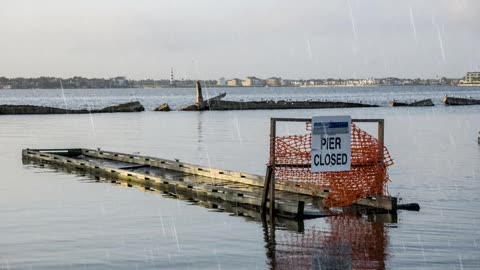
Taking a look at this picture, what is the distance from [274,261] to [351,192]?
21.8 feet

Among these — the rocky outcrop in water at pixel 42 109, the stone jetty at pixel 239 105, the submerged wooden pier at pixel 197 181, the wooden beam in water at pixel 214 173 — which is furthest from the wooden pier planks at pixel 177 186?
the stone jetty at pixel 239 105

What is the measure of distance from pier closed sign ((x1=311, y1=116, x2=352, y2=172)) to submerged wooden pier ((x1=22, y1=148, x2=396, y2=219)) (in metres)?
1.17

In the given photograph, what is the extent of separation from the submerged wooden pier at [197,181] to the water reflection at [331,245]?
108 centimetres

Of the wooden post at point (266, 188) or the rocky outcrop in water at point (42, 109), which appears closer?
the wooden post at point (266, 188)

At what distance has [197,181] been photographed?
27531mm

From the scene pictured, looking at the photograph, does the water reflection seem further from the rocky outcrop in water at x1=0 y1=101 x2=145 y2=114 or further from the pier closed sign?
the rocky outcrop in water at x1=0 y1=101 x2=145 y2=114

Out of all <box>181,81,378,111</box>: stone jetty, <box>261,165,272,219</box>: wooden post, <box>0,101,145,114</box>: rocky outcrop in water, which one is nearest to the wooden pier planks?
<box>261,165,272,219</box>: wooden post

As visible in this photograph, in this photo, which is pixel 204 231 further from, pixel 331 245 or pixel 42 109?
pixel 42 109

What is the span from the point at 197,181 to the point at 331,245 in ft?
36.2

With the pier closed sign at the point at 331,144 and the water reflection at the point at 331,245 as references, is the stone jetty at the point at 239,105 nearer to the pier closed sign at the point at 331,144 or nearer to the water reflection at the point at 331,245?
the pier closed sign at the point at 331,144

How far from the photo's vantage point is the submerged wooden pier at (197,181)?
21.3 meters

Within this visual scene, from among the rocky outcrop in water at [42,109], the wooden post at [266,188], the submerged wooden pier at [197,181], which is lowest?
the rocky outcrop in water at [42,109]

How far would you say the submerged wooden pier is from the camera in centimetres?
2134

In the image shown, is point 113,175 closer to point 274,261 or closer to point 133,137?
point 274,261
